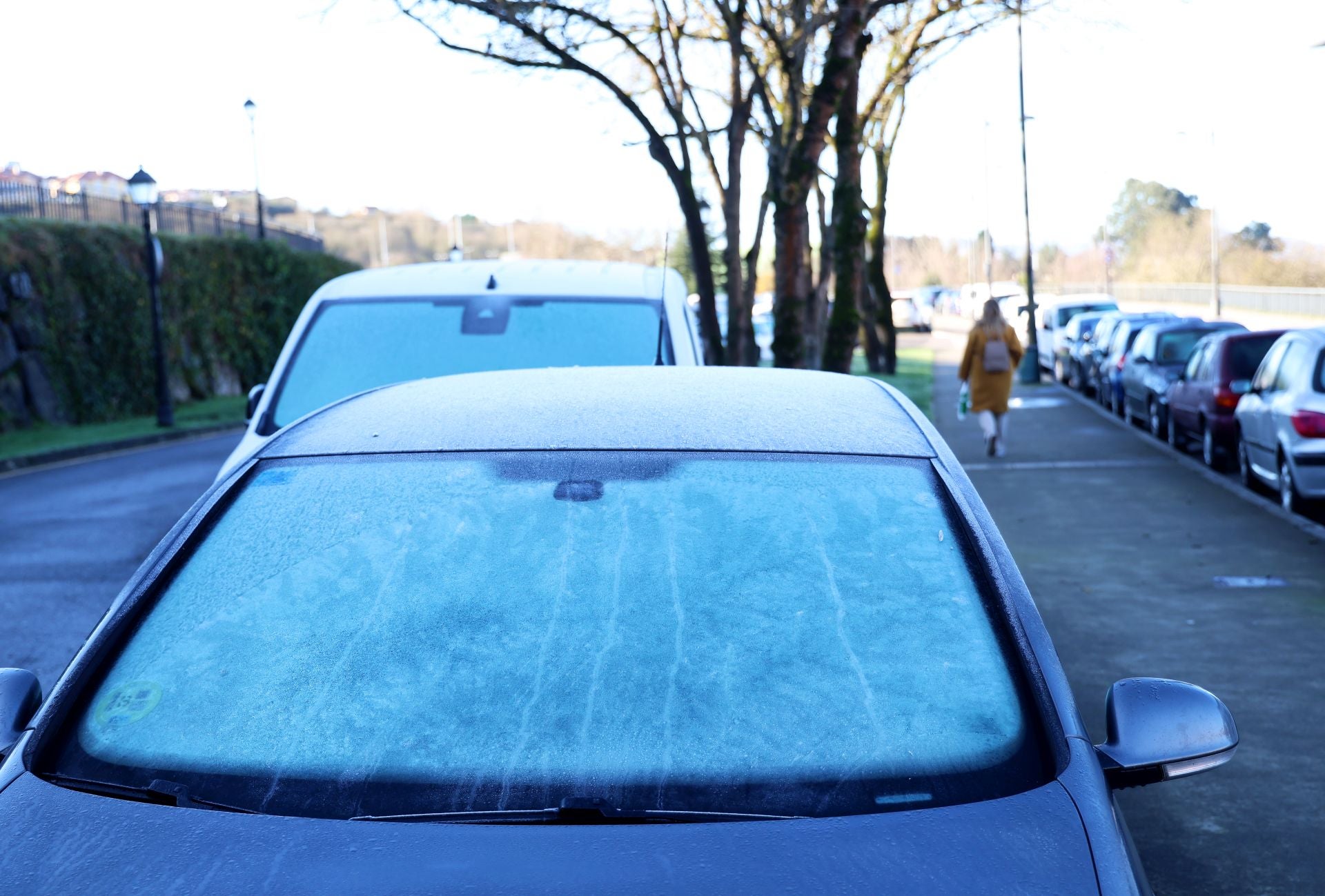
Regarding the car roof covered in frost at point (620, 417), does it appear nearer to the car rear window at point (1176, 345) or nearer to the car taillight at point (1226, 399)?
the car taillight at point (1226, 399)

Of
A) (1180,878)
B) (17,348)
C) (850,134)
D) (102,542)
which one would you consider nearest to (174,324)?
(17,348)

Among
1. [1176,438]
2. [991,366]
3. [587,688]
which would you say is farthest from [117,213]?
[587,688]

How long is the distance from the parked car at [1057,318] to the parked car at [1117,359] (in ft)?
23.8

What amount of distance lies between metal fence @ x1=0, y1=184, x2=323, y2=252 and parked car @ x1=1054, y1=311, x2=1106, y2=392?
19011 millimetres

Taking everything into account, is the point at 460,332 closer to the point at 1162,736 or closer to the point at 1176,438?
the point at 1162,736

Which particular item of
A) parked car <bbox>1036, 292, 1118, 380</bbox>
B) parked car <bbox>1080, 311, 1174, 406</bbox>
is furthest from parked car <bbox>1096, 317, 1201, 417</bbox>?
parked car <bbox>1036, 292, 1118, 380</bbox>

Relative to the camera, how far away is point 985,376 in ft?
56.1

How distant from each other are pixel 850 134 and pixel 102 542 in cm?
1715

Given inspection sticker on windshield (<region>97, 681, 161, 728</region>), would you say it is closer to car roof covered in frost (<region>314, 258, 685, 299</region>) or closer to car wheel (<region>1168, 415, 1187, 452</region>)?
car roof covered in frost (<region>314, 258, 685, 299</region>)

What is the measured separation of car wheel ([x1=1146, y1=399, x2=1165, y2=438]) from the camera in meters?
19.6

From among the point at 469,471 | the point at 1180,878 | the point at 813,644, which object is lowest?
the point at 1180,878

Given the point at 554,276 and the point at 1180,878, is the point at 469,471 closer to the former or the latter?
the point at 1180,878

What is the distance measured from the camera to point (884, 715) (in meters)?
2.24

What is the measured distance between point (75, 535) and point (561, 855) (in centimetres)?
1129
